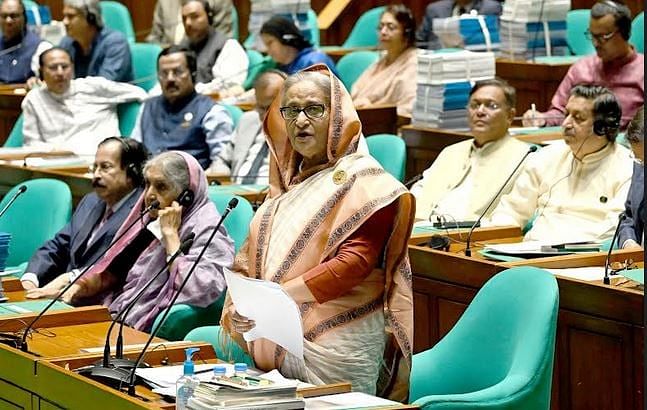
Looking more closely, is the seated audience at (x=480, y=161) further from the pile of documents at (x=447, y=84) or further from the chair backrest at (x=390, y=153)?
the pile of documents at (x=447, y=84)

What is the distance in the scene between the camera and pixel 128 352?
3.86m

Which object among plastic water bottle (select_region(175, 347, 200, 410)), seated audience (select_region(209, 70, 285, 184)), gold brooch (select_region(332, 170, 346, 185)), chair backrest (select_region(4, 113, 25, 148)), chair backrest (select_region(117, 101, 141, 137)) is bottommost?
chair backrest (select_region(4, 113, 25, 148))

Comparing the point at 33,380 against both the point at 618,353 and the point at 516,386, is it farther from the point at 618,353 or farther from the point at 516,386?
the point at 618,353

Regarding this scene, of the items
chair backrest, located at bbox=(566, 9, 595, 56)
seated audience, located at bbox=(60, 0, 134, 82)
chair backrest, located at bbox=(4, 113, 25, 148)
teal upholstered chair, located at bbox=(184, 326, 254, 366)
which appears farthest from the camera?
seated audience, located at bbox=(60, 0, 134, 82)

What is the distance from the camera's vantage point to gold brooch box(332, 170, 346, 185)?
3.78m

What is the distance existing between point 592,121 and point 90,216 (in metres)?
1.72

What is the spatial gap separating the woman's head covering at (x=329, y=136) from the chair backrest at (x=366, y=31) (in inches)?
237

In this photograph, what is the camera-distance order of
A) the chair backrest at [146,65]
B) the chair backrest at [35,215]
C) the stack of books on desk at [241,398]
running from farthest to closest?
the chair backrest at [146,65] → the chair backrest at [35,215] → the stack of books on desk at [241,398]

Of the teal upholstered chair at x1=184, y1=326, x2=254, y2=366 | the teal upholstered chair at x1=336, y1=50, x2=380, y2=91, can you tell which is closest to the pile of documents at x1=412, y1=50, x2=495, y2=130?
the teal upholstered chair at x1=336, y1=50, x2=380, y2=91

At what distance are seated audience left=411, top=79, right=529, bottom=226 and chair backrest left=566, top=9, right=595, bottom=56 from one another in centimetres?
269

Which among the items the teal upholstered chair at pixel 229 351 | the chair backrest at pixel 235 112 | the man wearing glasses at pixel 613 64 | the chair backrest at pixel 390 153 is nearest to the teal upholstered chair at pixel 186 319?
the teal upholstered chair at pixel 229 351

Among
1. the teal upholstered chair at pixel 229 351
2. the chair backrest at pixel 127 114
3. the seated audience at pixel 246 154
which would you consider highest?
the teal upholstered chair at pixel 229 351

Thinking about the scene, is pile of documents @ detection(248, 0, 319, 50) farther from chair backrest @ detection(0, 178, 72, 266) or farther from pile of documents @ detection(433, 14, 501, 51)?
chair backrest @ detection(0, 178, 72, 266)

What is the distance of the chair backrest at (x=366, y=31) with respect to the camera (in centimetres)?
998
